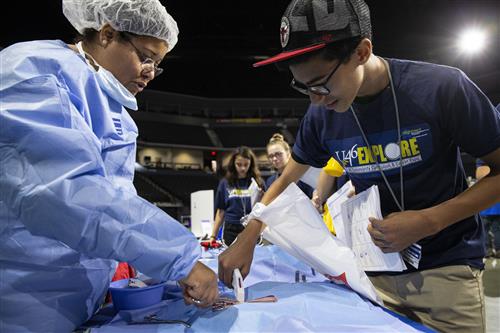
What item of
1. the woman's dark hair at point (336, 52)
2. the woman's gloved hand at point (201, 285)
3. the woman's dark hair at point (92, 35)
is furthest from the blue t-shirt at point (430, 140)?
the woman's dark hair at point (92, 35)

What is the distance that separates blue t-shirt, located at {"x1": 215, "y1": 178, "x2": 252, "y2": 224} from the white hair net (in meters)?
2.99

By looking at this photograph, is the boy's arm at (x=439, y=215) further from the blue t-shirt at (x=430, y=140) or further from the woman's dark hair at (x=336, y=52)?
the woman's dark hair at (x=336, y=52)

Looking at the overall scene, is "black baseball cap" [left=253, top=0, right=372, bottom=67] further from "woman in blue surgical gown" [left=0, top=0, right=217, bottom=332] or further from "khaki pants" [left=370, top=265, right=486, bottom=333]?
"khaki pants" [left=370, top=265, right=486, bottom=333]

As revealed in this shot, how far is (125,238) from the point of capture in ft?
2.05

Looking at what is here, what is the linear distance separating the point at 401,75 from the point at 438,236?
0.48m

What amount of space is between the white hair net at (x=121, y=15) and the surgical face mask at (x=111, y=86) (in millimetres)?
94

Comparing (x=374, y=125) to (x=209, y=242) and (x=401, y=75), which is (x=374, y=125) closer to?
(x=401, y=75)

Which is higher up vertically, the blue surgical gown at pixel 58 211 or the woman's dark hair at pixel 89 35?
the woman's dark hair at pixel 89 35

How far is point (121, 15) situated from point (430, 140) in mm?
938

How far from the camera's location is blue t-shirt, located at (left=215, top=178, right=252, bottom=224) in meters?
3.93

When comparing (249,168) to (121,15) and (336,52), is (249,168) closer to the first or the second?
(121,15)

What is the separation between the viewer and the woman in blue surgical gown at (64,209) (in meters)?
0.60

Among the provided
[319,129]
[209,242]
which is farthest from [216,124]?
[319,129]

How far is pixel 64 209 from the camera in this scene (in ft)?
1.94
